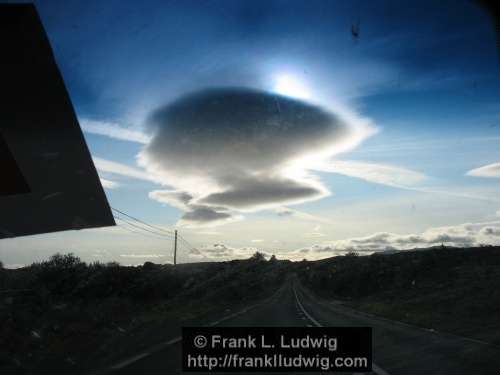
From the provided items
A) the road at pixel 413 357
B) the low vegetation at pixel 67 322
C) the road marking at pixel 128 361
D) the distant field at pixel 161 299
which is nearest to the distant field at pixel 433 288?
the distant field at pixel 161 299

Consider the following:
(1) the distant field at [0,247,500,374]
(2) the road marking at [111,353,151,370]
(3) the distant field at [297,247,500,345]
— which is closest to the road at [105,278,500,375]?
(2) the road marking at [111,353,151,370]

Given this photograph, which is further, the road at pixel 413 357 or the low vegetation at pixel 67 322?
the low vegetation at pixel 67 322

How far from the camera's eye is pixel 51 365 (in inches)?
351

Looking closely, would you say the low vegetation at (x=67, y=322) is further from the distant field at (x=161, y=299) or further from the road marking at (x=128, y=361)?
the road marking at (x=128, y=361)

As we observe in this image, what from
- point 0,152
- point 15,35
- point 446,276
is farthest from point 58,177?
point 446,276

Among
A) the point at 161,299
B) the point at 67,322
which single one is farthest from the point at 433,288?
the point at 67,322

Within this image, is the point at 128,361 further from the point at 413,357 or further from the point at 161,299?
the point at 161,299

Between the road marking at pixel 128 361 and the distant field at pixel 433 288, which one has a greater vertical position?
the road marking at pixel 128 361

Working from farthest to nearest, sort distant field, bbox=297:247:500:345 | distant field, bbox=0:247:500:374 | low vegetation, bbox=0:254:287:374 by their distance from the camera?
distant field, bbox=297:247:500:345
distant field, bbox=0:247:500:374
low vegetation, bbox=0:254:287:374

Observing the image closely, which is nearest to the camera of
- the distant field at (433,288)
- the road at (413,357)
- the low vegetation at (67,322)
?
the road at (413,357)

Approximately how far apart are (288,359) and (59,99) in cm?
1006

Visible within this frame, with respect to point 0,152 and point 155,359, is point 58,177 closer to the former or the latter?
point 0,152

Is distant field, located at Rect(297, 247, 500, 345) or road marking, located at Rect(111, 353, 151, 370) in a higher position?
road marking, located at Rect(111, 353, 151, 370)

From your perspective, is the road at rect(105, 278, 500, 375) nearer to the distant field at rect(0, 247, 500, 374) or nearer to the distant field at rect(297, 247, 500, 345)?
the distant field at rect(0, 247, 500, 374)
